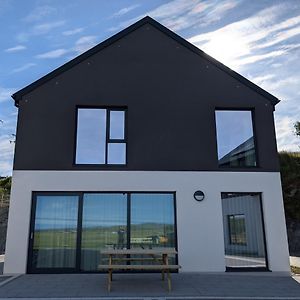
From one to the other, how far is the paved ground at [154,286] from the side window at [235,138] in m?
3.03

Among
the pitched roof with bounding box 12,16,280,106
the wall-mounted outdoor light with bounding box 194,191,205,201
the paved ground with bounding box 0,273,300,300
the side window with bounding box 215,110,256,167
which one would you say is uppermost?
the pitched roof with bounding box 12,16,280,106

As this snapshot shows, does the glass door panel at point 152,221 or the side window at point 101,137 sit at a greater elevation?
the side window at point 101,137

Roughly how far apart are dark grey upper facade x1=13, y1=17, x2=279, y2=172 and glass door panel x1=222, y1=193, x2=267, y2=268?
912 mm

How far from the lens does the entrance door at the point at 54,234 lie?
8.59m

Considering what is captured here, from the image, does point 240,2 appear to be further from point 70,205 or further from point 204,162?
point 70,205

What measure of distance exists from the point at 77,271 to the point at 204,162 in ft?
14.3

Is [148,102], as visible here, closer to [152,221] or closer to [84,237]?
[152,221]

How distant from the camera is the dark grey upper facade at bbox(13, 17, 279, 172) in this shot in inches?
364

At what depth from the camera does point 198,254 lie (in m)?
8.80

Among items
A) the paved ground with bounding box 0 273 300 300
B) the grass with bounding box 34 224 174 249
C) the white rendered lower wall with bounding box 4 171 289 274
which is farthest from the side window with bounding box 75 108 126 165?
the paved ground with bounding box 0 273 300 300

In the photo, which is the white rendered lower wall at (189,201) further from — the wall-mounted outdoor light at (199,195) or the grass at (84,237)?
the grass at (84,237)

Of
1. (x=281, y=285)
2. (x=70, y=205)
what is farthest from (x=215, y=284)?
(x=70, y=205)

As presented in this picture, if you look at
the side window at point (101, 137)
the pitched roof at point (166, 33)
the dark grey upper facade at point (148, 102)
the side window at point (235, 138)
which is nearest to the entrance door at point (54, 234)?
the dark grey upper facade at point (148, 102)

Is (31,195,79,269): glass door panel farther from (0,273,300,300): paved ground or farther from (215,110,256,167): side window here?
(215,110,256,167): side window
